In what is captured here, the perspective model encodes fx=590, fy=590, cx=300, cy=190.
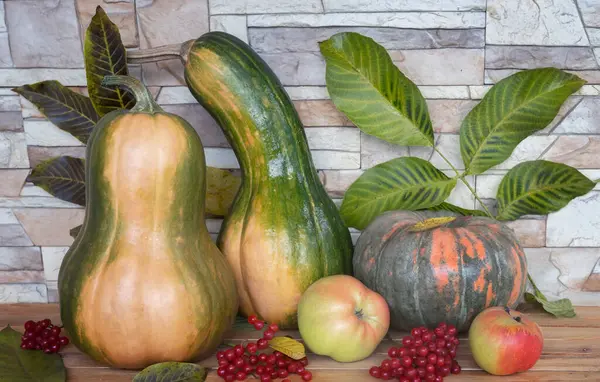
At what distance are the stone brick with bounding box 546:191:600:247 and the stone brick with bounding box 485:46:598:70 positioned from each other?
0.79ft

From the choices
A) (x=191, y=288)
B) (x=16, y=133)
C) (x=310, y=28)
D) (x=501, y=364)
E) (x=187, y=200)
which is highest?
(x=310, y=28)

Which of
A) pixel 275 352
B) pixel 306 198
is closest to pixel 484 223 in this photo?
pixel 306 198

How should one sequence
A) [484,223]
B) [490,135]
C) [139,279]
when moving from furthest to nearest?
1. [490,135]
2. [484,223]
3. [139,279]

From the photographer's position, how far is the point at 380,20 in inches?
41.3

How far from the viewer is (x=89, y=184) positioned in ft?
2.78

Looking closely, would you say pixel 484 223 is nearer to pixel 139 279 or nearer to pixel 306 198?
pixel 306 198

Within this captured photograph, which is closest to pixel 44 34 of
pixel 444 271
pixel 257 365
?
pixel 257 365

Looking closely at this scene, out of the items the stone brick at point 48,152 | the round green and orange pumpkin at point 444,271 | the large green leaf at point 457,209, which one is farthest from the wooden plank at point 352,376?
the stone brick at point 48,152

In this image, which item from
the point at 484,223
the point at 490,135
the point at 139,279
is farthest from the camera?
the point at 490,135

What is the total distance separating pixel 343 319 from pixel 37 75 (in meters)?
0.71

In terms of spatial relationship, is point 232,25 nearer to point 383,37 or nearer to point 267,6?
point 267,6

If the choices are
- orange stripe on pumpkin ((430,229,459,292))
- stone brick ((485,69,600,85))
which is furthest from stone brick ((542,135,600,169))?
orange stripe on pumpkin ((430,229,459,292))

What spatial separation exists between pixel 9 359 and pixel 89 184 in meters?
0.28

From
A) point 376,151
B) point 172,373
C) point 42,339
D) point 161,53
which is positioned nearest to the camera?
point 172,373
